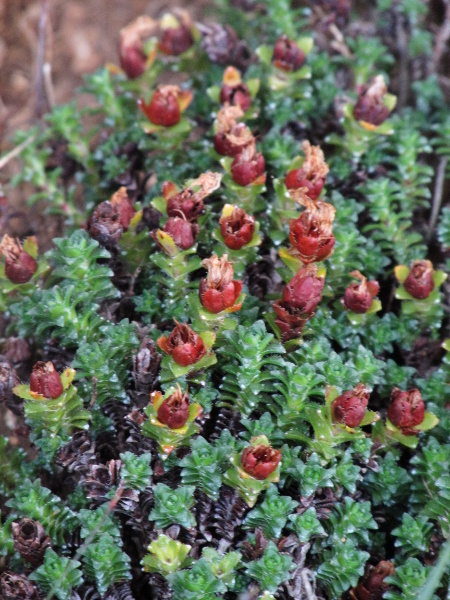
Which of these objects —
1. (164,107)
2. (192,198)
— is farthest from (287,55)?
(192,198)

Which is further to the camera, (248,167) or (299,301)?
(248,167)

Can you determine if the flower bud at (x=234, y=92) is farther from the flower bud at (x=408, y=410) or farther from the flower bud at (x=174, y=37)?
the flower bud at (x=408, y=410)

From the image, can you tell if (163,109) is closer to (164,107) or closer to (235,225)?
(164,107)

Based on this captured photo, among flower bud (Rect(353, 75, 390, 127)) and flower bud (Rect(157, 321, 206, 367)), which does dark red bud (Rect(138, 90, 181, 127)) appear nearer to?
flower bud (Rect(353, 75, 390, 127))

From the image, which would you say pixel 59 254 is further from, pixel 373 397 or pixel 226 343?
pixel 373 397

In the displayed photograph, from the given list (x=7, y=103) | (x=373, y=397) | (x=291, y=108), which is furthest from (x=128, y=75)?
(x=373, y=397)

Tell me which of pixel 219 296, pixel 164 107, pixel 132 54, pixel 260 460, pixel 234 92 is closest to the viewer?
pixel 260 460

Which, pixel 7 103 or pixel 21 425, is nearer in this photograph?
pixel 21 425
